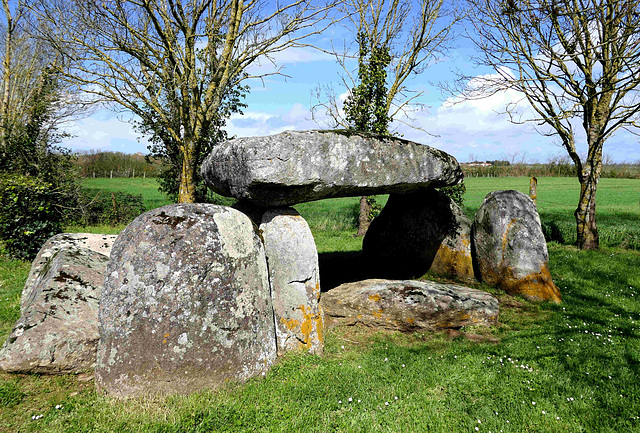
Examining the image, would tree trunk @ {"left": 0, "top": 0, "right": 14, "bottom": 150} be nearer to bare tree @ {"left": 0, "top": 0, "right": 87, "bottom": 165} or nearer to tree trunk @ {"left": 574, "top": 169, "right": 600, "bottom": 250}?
bare tree @ {"left": 0, "top": 0, "right": 87, "bottom": 165}

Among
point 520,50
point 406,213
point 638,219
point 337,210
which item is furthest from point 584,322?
point 638,219

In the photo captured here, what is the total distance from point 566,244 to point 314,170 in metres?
12.0

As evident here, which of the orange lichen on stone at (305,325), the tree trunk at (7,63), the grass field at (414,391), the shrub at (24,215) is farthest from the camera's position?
the tree trunk at (7,63)

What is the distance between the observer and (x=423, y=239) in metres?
10.1

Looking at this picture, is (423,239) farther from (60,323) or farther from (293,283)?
(60,323)

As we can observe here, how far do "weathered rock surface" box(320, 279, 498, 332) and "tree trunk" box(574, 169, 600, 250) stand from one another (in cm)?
756

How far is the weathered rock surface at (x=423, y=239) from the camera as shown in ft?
31.8

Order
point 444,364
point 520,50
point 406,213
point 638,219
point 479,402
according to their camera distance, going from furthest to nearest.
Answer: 1. point 638,219
2. point 520,50
3. point 406,213
4. point 444,364
5. point 479,402

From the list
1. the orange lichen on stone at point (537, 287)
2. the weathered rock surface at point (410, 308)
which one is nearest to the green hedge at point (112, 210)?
the weathered rock surface at point (410, 308)

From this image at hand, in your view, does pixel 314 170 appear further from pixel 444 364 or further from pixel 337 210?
pixel 337 210

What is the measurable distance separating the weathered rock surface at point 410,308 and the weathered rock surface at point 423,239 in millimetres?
2218

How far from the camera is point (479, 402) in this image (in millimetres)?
4703

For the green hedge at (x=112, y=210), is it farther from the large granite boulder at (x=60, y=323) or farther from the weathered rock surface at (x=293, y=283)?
the weathered rock surface at (x=293, y=283)

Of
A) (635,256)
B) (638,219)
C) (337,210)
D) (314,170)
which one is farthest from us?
(337,210)
